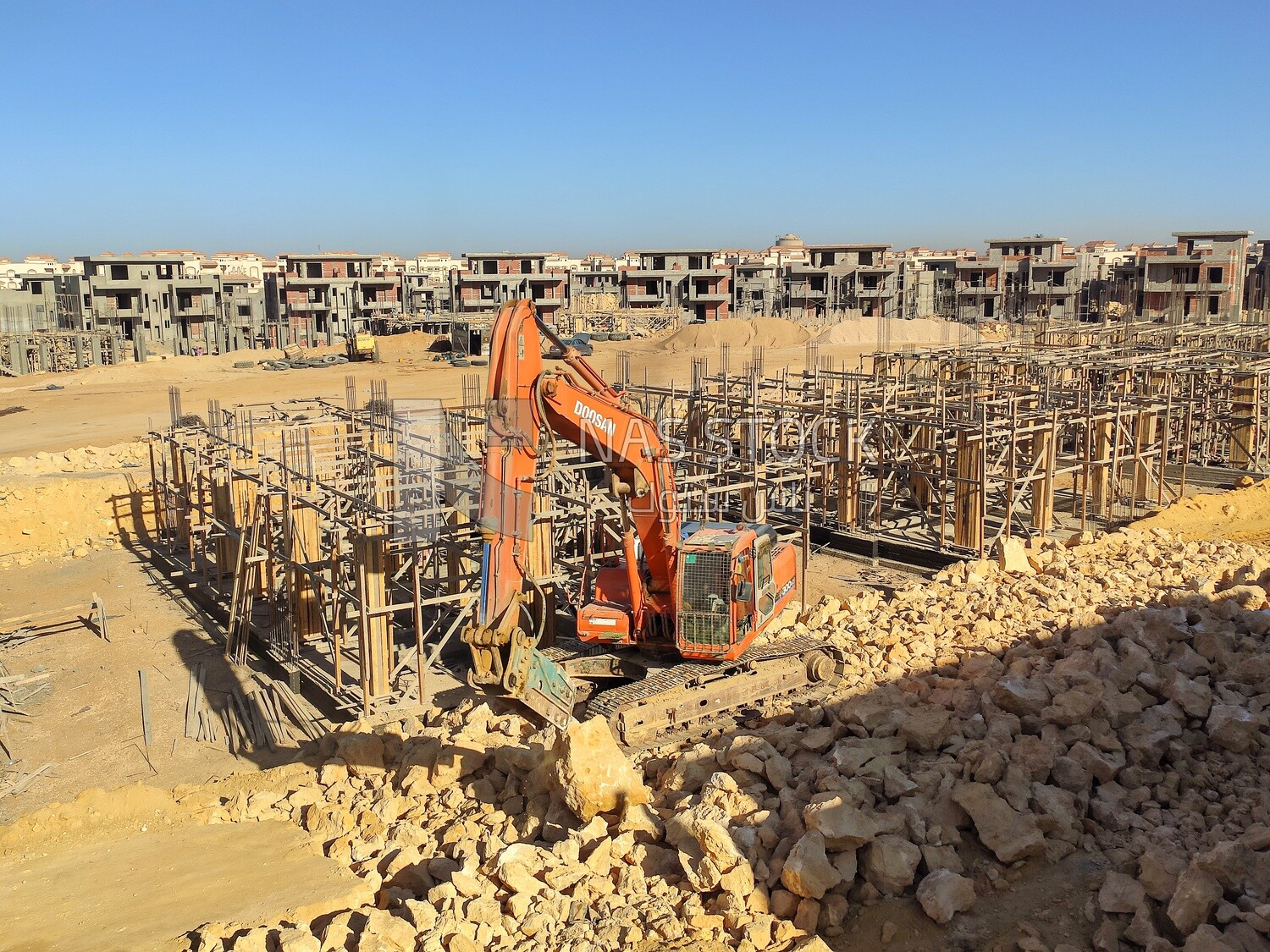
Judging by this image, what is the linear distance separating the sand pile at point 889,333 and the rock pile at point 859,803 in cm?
4646

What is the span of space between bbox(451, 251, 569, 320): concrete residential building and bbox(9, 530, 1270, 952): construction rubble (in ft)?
191

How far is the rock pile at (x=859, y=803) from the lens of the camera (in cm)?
712

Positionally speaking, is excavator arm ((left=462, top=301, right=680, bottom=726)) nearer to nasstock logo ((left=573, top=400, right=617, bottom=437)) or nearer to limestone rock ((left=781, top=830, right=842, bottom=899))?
nasstock logo ((left=573, top=400, right=617, bottom=437))

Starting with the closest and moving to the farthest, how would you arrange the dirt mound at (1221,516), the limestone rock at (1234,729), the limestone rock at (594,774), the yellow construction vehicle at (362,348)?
the limestone rock at (594,774), the limestone rock at (1234,729), the dirt mound at (1221,516), the yellow construction vehicle at (362,348)

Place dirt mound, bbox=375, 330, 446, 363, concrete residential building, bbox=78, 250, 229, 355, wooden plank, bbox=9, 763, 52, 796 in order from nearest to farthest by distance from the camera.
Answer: wooden plank, bbox=9, 763, 52, 796
dirt mound, bbox=375, 330, 446, 363
concrete residential building, bbox=78, 250, 229, 355

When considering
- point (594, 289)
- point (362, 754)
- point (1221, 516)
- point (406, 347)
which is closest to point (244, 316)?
point (406, 347)

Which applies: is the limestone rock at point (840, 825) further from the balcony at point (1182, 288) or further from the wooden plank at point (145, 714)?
the balcony at point (1182, 288)

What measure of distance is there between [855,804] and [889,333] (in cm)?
5125

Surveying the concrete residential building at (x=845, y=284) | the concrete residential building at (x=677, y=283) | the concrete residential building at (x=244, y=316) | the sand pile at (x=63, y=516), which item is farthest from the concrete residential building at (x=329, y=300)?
the sand pile at (x=63, y=516)

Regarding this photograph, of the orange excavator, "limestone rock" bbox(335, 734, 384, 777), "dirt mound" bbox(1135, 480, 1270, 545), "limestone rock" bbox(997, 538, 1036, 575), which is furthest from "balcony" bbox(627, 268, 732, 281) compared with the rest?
"limestone rock" bbox(335, 734, 384, 777)

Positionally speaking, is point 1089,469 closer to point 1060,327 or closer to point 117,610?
point 117,610

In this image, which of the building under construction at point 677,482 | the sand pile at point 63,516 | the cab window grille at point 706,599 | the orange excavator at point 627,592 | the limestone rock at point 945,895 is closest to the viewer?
the limestone rock at point 945,895

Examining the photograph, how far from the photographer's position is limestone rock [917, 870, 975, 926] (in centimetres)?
707

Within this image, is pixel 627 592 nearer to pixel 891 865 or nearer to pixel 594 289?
pixel 891 865
